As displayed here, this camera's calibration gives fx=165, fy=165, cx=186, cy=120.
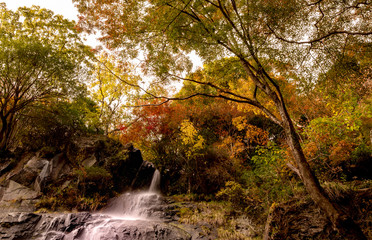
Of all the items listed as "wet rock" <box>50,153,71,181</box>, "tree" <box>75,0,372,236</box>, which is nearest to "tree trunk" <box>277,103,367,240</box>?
"tree" <box>75,0,372,236</box>

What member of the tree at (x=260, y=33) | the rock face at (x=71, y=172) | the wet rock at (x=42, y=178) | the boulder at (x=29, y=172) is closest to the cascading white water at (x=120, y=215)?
the rock face at (x=71, y=172)

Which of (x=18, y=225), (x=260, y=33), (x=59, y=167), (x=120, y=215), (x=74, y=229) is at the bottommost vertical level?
(x=120, y=215)

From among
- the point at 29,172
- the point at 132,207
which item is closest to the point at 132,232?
the point at 132,207

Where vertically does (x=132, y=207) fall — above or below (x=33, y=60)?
below

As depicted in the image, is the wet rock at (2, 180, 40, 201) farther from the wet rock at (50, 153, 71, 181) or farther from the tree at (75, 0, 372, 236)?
the tree at (75, 0, 372, 236)

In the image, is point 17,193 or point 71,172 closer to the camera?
point 17,193

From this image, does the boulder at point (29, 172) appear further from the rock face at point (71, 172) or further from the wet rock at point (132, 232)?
the wet rock at point (132, 232)

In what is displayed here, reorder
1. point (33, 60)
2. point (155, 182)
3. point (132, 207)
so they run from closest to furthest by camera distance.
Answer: point (33, 60), point (132, 207), point (155, 182)

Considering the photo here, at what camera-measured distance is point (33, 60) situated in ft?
27.5

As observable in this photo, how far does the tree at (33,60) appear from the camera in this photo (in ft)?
26.9

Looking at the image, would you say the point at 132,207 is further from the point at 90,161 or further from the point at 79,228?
the point at 90,161

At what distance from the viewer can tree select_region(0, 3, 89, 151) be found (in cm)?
819

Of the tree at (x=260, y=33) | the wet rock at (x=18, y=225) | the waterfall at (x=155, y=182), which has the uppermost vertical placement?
the tree at (x=260, y=33)

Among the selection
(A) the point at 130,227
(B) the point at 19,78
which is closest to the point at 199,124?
(A) the point at 130,227
